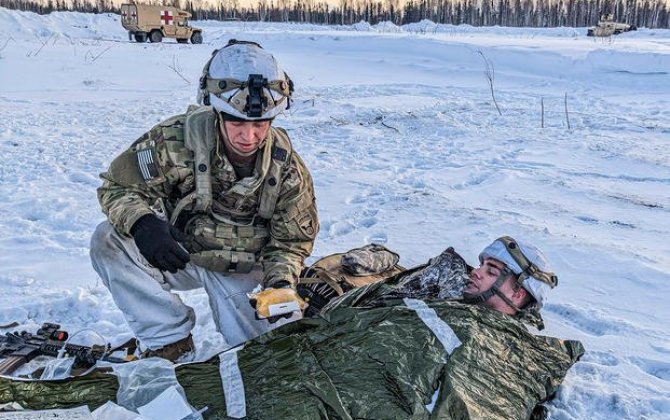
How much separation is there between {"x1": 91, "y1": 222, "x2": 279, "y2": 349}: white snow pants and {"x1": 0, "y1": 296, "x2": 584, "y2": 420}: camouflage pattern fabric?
20.9 inches

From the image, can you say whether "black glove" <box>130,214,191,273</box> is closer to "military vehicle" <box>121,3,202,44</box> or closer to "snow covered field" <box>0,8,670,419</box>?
"snow covered field" <box>0,8,670,419</box>

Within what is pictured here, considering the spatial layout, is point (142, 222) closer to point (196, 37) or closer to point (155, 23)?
point (155, 23)

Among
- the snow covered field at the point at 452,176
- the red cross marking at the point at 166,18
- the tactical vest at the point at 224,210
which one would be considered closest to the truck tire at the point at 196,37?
the red cross marking at the point at 166,18

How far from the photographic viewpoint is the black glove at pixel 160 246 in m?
2.24

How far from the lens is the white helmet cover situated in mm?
2523

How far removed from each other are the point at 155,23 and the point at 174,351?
24.3m

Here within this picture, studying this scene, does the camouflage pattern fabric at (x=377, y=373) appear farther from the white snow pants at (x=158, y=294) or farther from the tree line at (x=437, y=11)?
the tree line at (x=437, y=11)

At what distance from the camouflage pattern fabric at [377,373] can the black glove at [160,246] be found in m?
0.39

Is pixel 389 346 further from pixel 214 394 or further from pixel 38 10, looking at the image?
pixel 38 10

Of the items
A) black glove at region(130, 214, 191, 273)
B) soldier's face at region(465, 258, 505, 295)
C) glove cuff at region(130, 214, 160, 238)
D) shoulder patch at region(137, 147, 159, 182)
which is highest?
shoulder patch at region(137, 147, 159, 182)

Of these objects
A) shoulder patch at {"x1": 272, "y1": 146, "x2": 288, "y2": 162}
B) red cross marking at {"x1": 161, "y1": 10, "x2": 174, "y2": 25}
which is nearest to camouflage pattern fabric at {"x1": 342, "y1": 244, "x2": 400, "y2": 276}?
shoulder patch at {"x1": 272, "y1": 146, "x2": 288, "y2": 162}

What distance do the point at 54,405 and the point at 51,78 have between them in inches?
454

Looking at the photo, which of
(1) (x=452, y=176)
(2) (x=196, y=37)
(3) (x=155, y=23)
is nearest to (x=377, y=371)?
(1) (x=452, y=176)

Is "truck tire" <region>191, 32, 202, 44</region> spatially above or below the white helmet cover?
above
